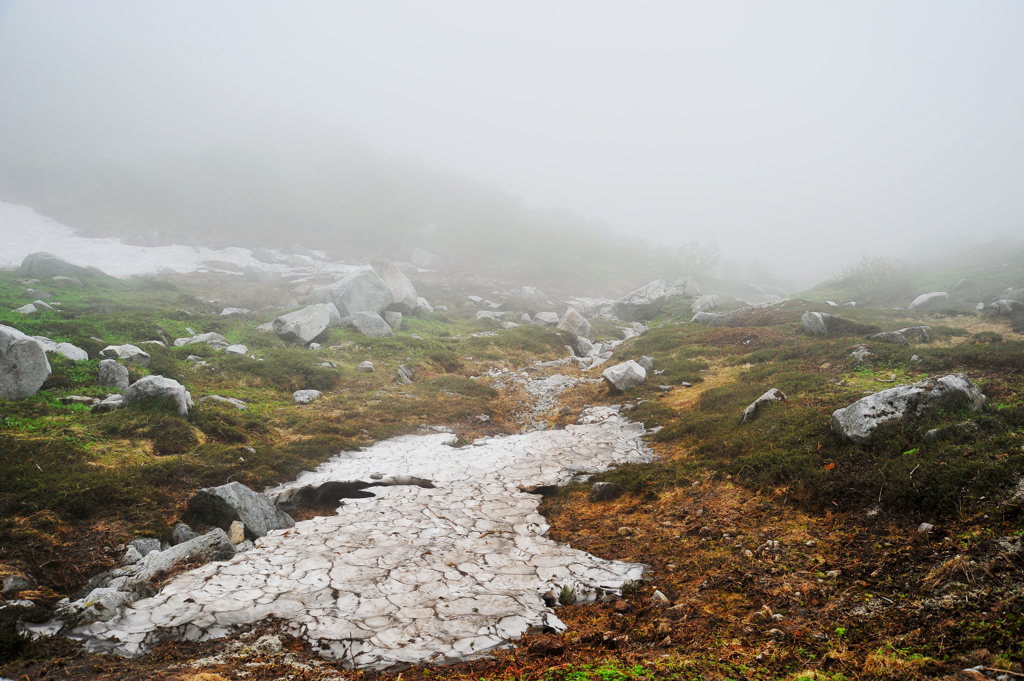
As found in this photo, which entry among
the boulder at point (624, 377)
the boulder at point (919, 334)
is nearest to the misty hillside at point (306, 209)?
the boulder at point (624, 377)

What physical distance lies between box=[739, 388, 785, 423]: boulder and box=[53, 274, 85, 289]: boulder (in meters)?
46.5

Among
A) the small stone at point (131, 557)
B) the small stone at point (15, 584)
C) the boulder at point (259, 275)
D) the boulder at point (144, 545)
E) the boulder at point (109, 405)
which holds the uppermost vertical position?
the small stone at point (15, 584)

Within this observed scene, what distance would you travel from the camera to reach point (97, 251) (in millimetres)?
52688

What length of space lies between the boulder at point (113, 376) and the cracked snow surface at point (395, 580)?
664 centimetres

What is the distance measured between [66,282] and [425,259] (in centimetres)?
4709

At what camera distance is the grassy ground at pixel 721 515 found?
3652 mm

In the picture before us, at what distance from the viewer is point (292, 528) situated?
7438 millimetres

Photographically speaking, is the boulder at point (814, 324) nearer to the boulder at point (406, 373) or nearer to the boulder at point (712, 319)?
the boulder at point (712, 319)

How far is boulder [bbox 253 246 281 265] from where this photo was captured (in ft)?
203

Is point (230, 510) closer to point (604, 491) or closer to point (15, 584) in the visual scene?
point (15, 584)

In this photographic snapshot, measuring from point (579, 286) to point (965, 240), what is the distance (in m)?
76.8

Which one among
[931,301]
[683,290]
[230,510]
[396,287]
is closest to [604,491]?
[230,510]

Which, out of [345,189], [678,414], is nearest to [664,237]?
[345,189]

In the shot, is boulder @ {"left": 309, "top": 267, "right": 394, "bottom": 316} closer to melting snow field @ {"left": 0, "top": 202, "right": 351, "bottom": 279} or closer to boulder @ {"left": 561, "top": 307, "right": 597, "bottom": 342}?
boulder @ {"left": 561, "top": 307, "right": 597, "bottom": 342}
